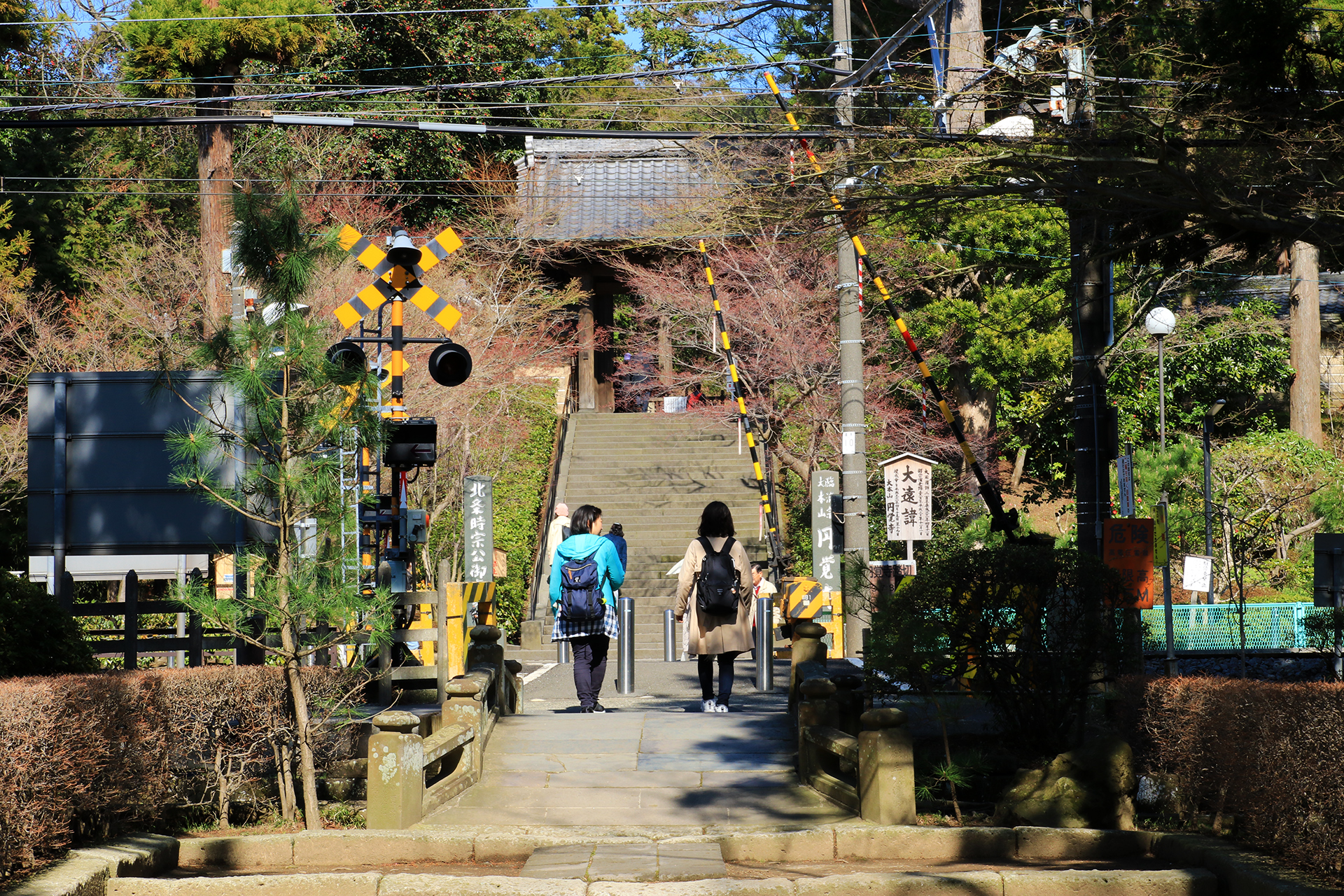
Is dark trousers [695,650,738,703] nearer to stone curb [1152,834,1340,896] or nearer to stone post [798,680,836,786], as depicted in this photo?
stone post [798,680,836,786]

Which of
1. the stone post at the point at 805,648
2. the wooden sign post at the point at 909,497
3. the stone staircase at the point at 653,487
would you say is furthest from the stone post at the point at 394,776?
the stone staircase at the point at 653,487

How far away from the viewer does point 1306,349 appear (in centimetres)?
2358

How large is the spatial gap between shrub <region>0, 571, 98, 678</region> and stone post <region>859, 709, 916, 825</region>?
497 cm

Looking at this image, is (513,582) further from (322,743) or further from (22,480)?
(322,743)

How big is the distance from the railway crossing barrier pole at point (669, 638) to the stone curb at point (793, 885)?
1119 centimetres

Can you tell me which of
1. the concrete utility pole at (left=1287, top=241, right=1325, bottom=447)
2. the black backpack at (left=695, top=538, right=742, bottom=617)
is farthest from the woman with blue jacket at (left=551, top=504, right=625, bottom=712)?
the concrete utility pole at (left=1287, top=241, right=1325, bottom=447)

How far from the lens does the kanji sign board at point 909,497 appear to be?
1468cm

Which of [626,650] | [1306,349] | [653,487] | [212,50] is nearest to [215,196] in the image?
Result: [212,50]

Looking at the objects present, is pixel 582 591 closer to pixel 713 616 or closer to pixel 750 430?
pixel 713 616

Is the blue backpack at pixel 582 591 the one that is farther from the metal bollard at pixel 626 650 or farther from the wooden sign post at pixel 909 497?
the wooden sign post at pixel 909 497

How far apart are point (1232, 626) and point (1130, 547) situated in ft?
26.4

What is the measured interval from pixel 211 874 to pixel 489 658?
3.43 m

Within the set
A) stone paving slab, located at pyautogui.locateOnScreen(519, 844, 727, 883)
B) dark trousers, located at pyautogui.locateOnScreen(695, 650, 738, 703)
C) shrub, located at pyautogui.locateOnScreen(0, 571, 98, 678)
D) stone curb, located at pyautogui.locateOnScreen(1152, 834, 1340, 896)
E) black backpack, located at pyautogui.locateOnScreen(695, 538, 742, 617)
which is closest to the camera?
stone curb, located at pyautogui.locateOnScreen(1152, 834, 1340, 896)

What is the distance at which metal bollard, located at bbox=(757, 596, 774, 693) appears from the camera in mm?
13227
